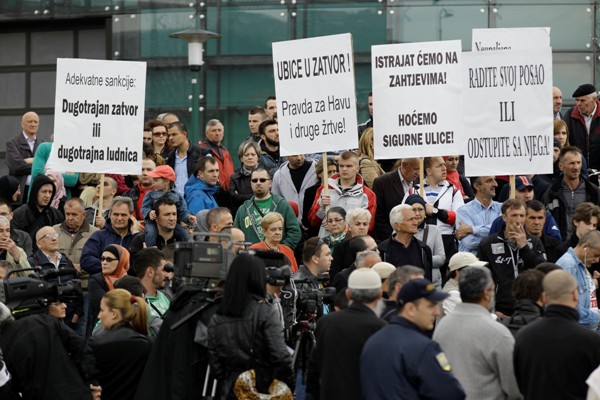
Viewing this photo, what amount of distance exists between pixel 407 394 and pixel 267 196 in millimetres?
7243

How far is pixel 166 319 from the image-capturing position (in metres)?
13.3

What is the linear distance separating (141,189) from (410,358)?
872 cm

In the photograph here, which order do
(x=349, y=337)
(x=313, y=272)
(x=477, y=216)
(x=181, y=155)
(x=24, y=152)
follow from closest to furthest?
(x=349, y=337)
(x=313, y=272)
(x=477, y=216)
(x=181, y=155)
(x=24, y=152)

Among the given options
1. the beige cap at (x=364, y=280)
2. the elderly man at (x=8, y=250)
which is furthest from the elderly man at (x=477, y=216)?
the beige cap at (x=364, y=280)

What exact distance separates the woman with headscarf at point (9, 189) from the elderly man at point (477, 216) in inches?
233

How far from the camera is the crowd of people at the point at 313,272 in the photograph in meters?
11.4

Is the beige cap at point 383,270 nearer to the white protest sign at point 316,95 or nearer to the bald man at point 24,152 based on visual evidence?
the white protest sign at point 316,95

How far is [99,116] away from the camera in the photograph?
1881cm

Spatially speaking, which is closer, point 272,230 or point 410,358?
point 410,358

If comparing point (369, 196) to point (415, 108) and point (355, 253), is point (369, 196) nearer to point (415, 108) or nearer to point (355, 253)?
point (415, 108)

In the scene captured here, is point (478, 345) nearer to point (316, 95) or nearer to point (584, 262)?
point (584, 262)

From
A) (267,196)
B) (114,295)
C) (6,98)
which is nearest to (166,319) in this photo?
(114,295)

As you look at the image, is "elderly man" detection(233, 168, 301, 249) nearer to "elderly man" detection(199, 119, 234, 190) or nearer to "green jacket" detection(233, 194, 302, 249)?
"green jacket" detection(233, 194, 302, 249)

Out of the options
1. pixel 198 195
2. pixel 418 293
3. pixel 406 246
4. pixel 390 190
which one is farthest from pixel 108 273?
pixel 418 293
